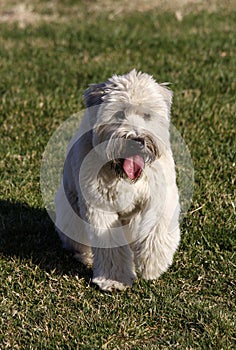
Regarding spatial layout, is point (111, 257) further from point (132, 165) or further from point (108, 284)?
point (132, 165)

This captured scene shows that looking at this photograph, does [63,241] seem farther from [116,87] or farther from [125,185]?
[116,87]

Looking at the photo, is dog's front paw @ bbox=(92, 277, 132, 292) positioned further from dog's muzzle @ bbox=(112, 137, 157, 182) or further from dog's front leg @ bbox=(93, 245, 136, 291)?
dog's muzzle @ bbox=(112, 137, 157, 182)

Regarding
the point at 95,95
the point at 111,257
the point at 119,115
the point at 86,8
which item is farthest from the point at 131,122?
the point at 86,8

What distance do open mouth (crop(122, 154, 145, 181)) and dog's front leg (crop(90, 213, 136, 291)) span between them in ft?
1.46

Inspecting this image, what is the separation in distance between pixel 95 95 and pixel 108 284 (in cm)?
129

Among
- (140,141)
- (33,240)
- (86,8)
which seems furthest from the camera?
(86,8)

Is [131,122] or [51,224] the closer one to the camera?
[131,122]

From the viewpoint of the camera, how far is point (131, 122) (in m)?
4.18

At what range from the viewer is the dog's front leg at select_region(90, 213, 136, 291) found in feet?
15.1

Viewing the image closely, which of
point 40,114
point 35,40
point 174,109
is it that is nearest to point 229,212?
point 174,109

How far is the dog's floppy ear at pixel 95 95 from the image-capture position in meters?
4.41

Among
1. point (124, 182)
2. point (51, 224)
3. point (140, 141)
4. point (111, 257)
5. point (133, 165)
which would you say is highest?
point (140, 141)

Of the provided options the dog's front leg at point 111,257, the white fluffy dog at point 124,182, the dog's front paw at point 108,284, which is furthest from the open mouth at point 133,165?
the dog's front paw at point 108,284

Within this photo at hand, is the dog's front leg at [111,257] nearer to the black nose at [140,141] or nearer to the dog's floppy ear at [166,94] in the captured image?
the black nose at [140,141]
